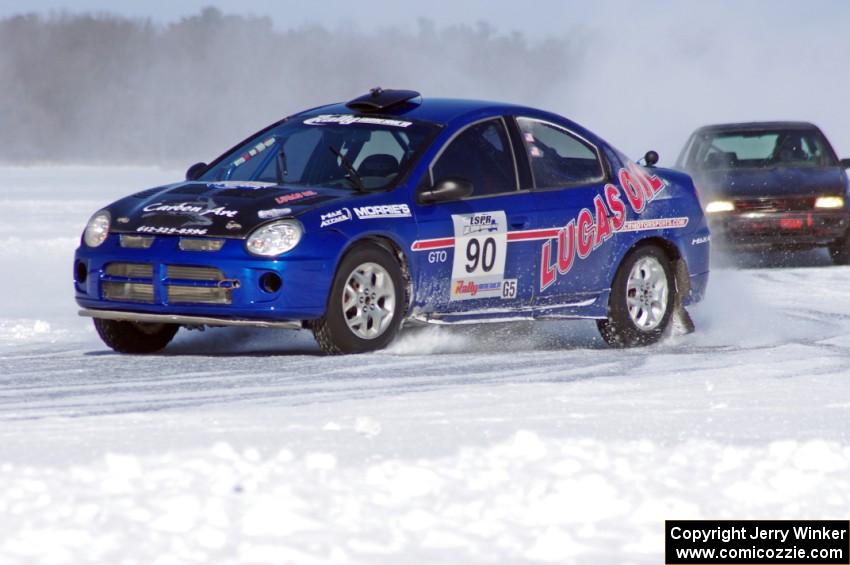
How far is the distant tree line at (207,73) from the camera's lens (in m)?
105

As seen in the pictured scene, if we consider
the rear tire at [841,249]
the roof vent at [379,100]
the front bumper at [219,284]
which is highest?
the roof vent at [379,100]

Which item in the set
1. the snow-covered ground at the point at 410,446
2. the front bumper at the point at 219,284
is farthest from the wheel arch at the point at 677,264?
the front bumper at the point at 219,284

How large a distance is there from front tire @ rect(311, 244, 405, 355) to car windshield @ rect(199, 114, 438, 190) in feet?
1.69

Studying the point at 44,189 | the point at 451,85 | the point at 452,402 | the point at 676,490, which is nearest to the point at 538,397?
the point at 452,402

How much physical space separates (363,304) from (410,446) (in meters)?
2.88

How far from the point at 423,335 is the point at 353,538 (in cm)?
514

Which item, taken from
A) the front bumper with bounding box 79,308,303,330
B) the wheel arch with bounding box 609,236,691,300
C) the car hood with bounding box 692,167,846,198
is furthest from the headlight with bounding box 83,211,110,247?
the car hood with bounding box 692,167,846,198

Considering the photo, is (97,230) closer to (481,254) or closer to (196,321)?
(196,321)

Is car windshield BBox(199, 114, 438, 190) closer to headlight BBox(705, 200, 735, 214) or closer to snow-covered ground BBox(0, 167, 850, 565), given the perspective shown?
snow-covered ground BBox(0, 167, 850, 565)

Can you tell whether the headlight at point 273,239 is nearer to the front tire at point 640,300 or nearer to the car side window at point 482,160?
the car side window at point 482,160

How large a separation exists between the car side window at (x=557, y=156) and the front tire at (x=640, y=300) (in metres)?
0.59

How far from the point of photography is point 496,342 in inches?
431

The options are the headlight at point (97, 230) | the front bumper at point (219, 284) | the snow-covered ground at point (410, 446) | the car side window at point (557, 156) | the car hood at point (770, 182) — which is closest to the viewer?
the snow-covered ground at point (410, 446)

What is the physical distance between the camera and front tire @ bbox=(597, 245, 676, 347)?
422 inches
